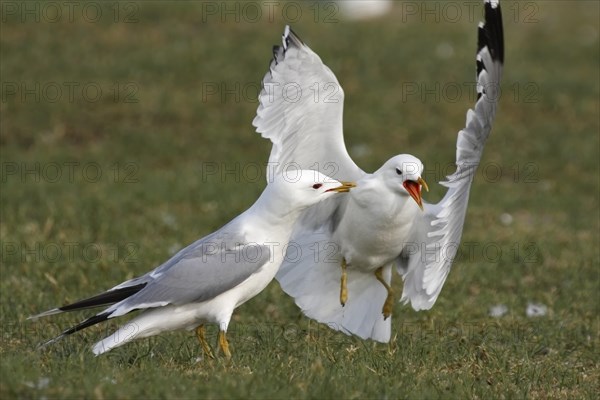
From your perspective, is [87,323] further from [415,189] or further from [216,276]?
[415,189]

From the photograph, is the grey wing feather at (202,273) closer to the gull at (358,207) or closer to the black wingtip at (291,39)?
the gull at (358,207)

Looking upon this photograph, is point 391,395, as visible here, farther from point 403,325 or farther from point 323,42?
point 323,42

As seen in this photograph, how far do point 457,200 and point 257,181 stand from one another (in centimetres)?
549

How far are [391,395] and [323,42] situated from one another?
33.1 feet

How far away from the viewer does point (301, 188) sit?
5305mm

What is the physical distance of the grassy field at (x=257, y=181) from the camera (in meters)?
5.00

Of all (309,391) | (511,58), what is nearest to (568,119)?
(511,58)

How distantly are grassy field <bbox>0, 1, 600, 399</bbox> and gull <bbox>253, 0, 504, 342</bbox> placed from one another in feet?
0.85

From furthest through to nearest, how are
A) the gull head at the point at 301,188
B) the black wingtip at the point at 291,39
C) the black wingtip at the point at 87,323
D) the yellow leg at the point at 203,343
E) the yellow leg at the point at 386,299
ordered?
the yellow leg at the point at 386,299
the black wingtip at the point at 291,39
the gull head at the point at 301,188
the yellow leg at the point at 203,343
the black wingtip at the point at 87,323

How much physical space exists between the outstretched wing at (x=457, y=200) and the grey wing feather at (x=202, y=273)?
3.62 feet

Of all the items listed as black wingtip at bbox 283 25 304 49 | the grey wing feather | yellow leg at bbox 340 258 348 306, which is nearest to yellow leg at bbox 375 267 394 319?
yellow leg at bbox 340 258 348 306

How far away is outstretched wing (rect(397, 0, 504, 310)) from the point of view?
5660 millimetres

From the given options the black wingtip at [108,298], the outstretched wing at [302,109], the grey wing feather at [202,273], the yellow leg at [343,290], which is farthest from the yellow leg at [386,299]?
the black wingtip at [108,298]

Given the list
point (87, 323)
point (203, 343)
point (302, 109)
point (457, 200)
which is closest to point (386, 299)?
point (457, 200)
